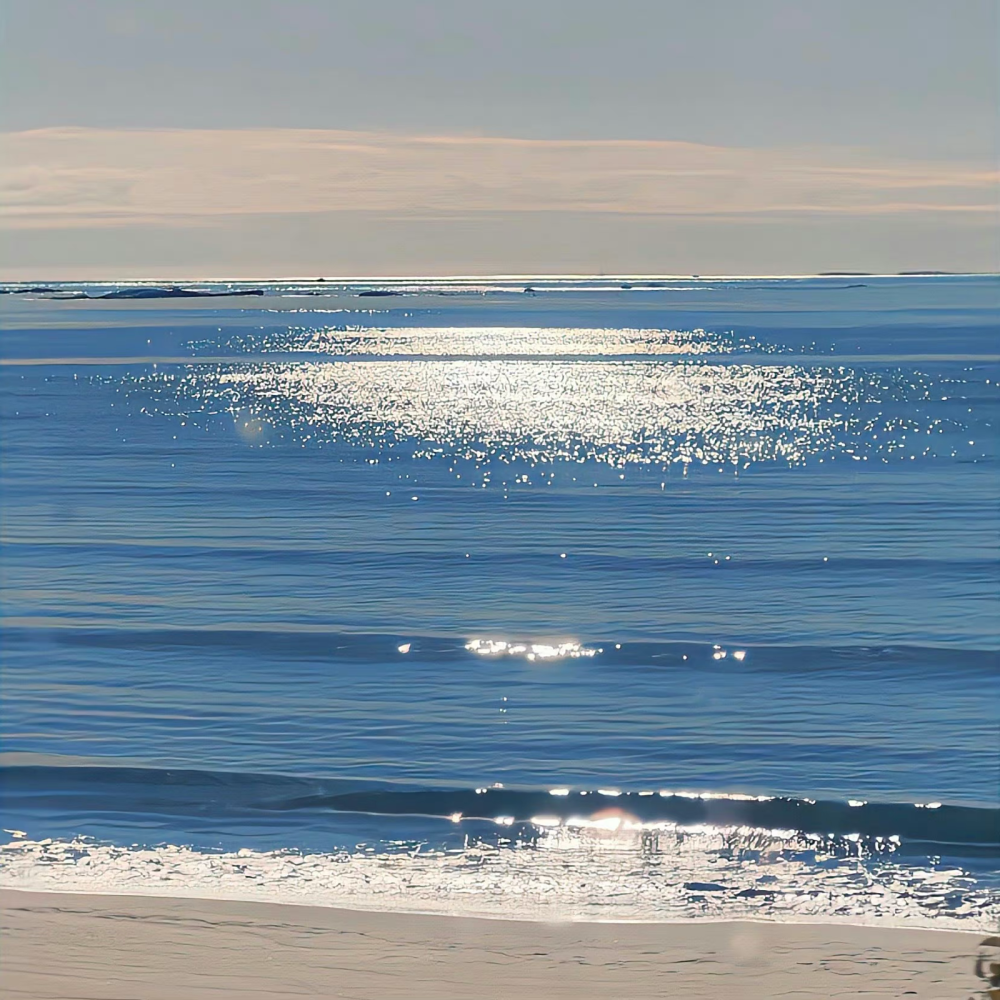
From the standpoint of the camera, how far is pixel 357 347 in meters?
126

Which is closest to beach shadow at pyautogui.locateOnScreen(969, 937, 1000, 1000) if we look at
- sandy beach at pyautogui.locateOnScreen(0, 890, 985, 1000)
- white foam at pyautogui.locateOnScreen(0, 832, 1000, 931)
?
sandy beach at pyautogui.locateOnScreen(0, 890, 985, 1000)

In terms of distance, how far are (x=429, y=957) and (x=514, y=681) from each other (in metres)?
5.82

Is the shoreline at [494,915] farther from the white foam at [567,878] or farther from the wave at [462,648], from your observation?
the wave at [462,648]

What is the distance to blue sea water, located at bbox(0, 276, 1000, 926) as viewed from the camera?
8.78 m

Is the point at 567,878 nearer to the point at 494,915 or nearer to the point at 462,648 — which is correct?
the point at 494,915

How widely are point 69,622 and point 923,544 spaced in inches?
447

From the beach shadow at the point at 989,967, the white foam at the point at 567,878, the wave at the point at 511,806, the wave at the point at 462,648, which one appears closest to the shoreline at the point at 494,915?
the white foam at the point at 567,878

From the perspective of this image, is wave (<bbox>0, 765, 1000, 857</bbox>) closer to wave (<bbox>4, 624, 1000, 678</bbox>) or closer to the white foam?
the white foam

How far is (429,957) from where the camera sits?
24.1ft

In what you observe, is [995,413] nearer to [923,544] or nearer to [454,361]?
[923,544]

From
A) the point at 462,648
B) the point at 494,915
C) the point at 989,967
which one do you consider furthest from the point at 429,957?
the point at 462,648

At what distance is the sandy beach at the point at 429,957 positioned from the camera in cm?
698

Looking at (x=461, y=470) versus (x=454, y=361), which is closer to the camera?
(x=461, y=470)

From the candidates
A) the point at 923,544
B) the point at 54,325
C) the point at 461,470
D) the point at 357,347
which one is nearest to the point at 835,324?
the point at 357,347
